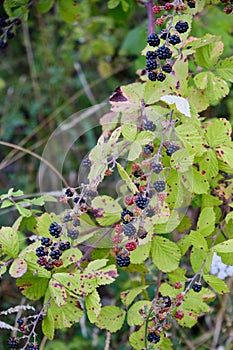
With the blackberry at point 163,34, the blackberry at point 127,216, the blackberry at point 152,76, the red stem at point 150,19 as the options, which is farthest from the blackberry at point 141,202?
the red stem at point 150,19

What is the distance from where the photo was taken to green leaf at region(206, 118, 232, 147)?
4.19 ft

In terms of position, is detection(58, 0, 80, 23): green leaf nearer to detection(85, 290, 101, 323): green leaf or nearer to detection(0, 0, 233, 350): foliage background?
detection(0, 0, 233, 350): foliage background

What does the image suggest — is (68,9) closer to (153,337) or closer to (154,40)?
(154,40)

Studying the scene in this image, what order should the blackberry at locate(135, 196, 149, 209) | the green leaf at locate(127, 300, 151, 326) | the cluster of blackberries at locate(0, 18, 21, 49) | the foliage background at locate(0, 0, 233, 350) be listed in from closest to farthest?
the blackberry at locate(135, 196, 149, 209)
the green leaf at locate(127, 300, 151, 326)
the cluster of blackberries at locate(0, 18, 21, 49)
the foliage background at locate(0, 0, 233, 350)

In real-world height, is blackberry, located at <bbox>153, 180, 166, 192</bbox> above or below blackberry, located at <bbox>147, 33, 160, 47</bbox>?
below

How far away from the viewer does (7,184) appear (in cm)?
291

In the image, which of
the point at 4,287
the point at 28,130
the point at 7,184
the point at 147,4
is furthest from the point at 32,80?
the point at 147,4

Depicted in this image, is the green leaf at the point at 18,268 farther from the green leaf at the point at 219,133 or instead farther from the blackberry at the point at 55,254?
the green leaf at the point at 219,133

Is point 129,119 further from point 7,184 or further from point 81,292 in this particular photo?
point 7,184

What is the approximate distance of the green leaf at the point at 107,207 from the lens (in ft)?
4.18

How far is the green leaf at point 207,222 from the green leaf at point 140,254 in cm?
13

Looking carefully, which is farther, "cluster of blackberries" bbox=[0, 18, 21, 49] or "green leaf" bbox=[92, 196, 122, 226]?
"cluster of blackberries" bbox=[0, 18, 21, 49]

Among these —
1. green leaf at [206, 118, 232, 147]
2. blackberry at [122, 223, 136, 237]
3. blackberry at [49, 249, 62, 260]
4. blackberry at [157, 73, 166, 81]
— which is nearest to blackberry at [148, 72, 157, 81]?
blackberry at [157, 73, 166, 81]

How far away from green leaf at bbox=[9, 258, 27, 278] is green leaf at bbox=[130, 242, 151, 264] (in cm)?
26
